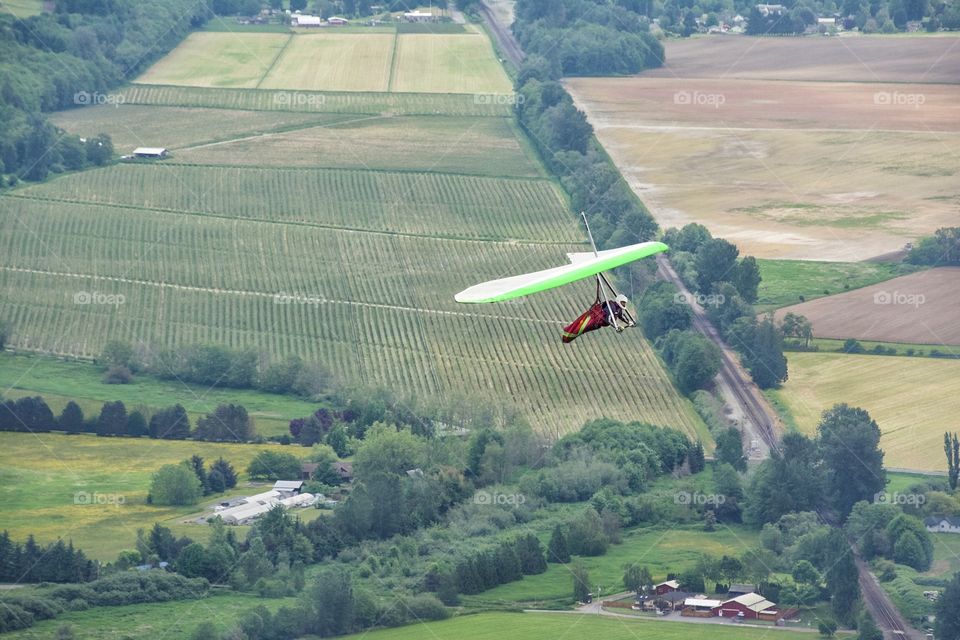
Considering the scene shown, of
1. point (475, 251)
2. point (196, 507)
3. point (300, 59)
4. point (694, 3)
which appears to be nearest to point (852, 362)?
point (475, 251)

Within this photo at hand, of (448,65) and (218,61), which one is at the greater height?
(448,65)

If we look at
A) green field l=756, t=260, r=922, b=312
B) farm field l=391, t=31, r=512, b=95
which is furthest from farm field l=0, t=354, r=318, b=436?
farm field l=391, t=31, r=512, b=95

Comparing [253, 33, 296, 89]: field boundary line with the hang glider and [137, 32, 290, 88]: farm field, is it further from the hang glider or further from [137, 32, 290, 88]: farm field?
the hang glider

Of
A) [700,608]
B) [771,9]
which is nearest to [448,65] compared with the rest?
[771,9]

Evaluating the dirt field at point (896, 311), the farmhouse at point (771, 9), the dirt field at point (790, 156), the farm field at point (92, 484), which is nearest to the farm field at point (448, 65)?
the dirt field at point (790, 156)

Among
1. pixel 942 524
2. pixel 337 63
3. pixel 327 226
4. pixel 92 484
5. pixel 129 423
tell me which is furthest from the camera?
pixel 337 63

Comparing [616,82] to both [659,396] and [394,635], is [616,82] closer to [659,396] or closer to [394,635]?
[659,396]

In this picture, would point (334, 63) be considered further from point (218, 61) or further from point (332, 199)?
point (332, 199)
